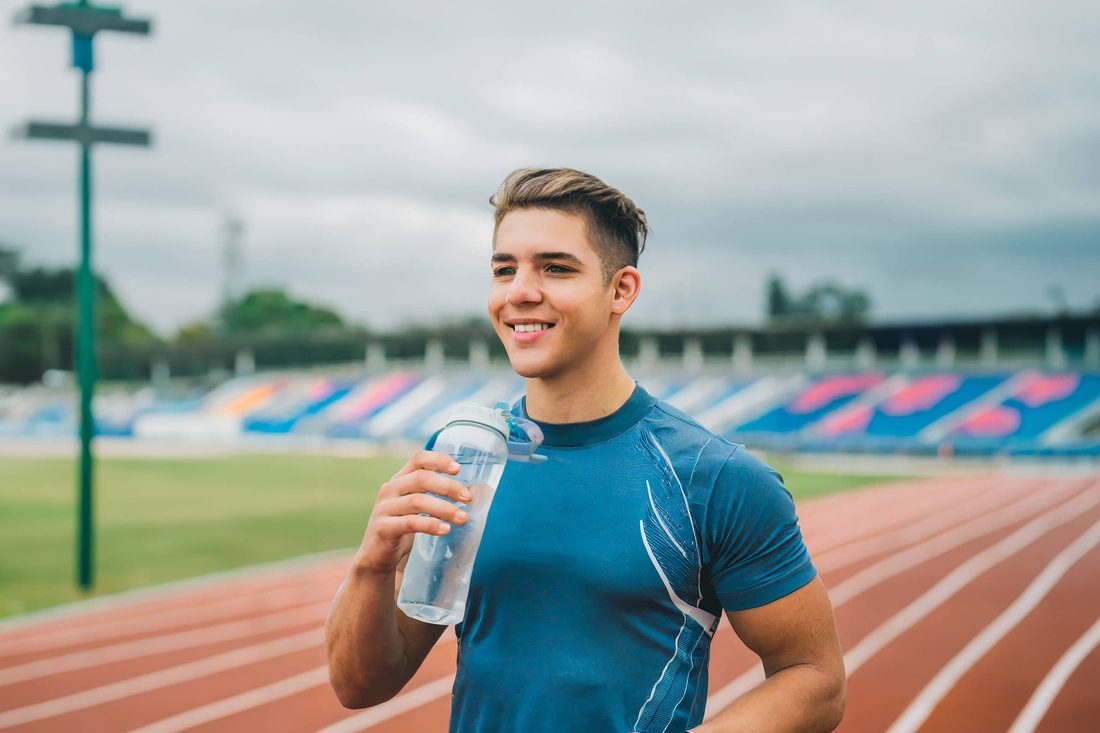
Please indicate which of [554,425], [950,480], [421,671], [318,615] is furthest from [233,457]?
[554,425]

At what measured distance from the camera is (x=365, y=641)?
5.94 ft

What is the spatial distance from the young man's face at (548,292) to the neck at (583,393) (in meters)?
0.04

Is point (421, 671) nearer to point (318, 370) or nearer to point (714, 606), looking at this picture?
point (714, 606)

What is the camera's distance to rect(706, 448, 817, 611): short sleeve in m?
1.76

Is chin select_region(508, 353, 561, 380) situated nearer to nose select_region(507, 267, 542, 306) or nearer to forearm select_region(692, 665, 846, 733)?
nose select_region(507, 267, 542, 306)

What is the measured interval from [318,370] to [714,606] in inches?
2123

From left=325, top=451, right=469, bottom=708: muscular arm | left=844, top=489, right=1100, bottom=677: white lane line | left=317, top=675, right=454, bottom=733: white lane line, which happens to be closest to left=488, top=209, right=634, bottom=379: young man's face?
left=325, top=451, right=469, bottom=708: muscular arm

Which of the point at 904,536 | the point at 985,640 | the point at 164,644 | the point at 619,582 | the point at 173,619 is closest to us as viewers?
the point at 619,582

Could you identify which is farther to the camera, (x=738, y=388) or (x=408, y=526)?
(x=738, y=388)

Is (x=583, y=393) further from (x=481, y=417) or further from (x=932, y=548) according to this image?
(x=932, y=548)

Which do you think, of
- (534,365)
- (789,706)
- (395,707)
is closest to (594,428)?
(534,365)

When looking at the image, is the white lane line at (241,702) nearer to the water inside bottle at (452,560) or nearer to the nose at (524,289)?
the water inside bottle at (452,560)

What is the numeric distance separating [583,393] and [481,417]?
25 centimetres

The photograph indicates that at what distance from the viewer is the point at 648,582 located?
174 cm
